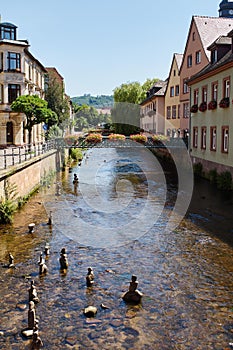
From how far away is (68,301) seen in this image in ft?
30.4

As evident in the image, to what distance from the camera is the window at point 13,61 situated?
37094mm

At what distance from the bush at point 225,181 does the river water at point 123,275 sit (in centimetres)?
273

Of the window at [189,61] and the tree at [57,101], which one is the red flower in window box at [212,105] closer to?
the window at [189,61]

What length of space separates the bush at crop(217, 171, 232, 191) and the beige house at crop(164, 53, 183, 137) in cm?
1946

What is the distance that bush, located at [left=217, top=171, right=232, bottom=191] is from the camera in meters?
22.5

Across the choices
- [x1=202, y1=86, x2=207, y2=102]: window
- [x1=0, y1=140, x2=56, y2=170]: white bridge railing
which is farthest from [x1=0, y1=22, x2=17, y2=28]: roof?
[x1=202, y1=86, x2=207, y2=102]: window

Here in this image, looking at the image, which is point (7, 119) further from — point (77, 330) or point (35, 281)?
point (77, 330)

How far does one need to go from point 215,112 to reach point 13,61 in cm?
2041

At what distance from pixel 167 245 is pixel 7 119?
91.0 feet

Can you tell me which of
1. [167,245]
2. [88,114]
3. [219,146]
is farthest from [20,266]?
[88,114]

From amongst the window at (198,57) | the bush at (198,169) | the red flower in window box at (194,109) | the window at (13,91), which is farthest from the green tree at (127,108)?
the bush at (198,169)

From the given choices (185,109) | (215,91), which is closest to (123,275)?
(215,91)

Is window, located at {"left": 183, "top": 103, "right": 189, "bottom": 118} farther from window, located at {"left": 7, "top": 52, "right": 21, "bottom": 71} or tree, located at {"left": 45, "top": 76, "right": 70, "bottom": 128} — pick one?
tree, located at {"left": 45, "top": 76, "right": 70, "bottom": 128}

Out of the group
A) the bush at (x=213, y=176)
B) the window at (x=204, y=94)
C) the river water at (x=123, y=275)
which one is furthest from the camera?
the window at (x=204, y=94)
